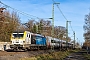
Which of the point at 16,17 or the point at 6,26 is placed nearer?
the point at 6,26

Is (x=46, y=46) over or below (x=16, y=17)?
below

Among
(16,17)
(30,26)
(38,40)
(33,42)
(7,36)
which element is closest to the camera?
(33,42)

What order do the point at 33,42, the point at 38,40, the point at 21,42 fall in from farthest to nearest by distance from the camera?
the point at 38,40
the point at 33,42
the point at 21,42

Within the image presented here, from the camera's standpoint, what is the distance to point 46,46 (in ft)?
180

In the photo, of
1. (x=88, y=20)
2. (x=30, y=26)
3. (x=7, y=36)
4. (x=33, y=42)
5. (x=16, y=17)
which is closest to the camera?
(x=33, y=42)

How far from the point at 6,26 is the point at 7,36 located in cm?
294

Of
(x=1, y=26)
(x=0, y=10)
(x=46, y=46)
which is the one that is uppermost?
(x=0, y=10)

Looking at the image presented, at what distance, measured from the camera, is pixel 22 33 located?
36.8m

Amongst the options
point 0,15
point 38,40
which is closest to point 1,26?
Result: point 0,15

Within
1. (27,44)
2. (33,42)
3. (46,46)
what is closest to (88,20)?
(46,46)

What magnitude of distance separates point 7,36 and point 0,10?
25.0 feet

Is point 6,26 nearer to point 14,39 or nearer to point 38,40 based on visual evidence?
point 38,40

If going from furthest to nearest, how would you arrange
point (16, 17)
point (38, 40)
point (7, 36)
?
point (16, 17) → point (7, 36) → point (38, 40)

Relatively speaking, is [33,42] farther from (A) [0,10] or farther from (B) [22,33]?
(A) [0,10]
